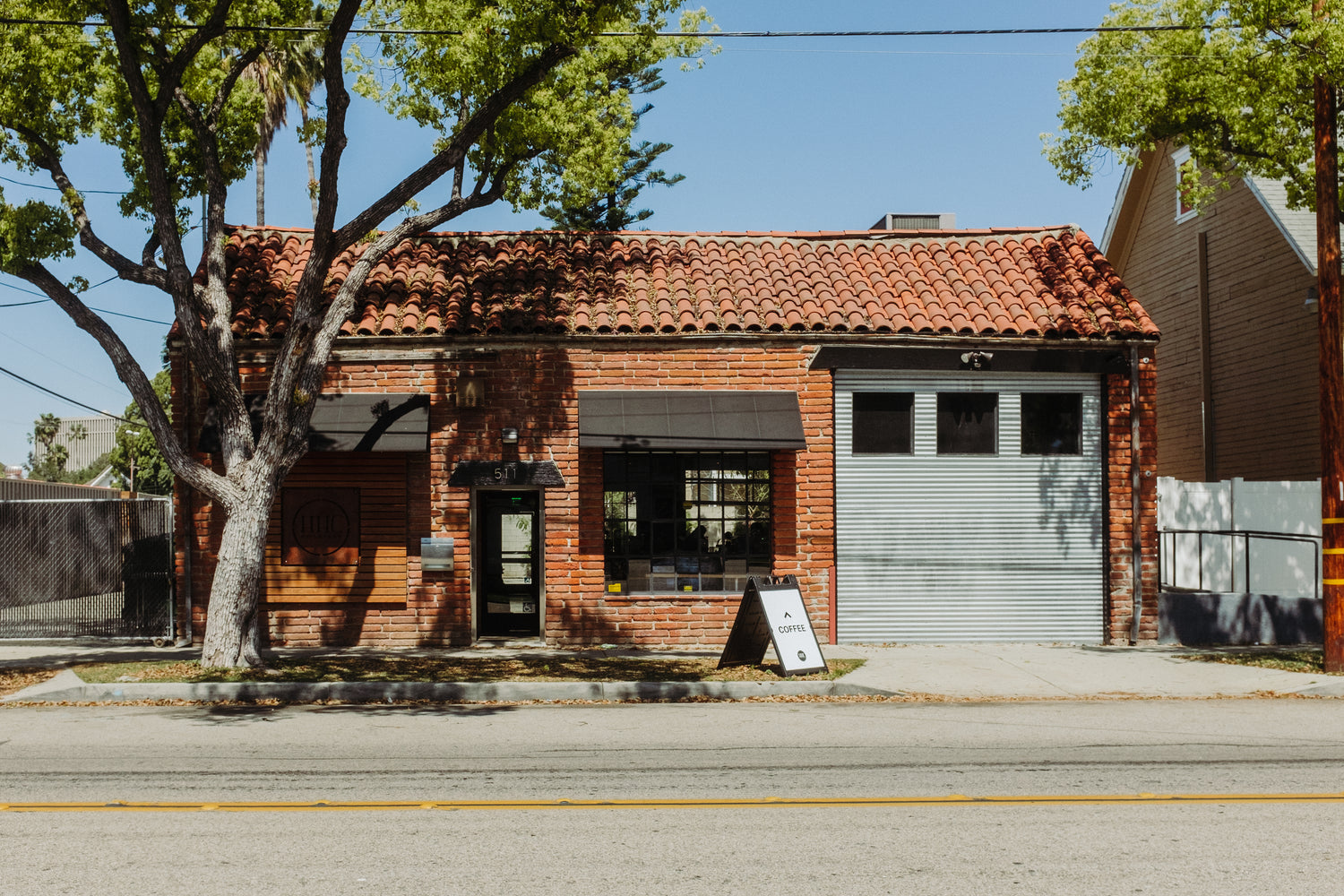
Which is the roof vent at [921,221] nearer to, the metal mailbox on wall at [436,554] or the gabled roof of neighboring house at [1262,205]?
the gabled roof of neighboring house at [1262,205]

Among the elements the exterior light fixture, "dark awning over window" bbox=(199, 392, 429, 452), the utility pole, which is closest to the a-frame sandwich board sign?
the exterior light fixture

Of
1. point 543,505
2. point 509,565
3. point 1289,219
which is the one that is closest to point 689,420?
point 543,505

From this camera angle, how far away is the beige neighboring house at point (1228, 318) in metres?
20.2

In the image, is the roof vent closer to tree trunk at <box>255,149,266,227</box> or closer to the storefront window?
the storefront window

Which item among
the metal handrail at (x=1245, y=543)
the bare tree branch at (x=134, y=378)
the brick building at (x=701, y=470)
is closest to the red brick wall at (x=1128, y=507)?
the brick building at (x=701, y=470)

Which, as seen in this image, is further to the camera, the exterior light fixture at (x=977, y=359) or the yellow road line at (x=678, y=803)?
the exterior light fixture at (x=977, y=359)

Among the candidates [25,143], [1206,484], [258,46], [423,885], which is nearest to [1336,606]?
[1206,484]

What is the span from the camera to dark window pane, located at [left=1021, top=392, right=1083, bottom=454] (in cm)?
1719

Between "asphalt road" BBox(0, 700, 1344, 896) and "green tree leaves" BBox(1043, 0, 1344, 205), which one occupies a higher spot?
"green tree leaves" BBox(1043, 0, 1344, 205)

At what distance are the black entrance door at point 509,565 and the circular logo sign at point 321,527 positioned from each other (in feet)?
6.62

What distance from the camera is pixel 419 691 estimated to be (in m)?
12.5

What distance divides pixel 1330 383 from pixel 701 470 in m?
8.06

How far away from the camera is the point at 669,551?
1672 cm

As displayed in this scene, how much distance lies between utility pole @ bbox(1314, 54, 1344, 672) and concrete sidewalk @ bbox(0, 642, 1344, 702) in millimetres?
791
